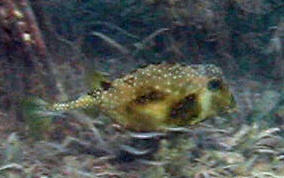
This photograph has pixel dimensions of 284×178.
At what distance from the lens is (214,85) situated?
4184 millimetres

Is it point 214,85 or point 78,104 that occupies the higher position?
point 214,85

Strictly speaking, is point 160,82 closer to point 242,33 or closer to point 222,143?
point 222,143

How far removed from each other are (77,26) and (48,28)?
3.60 feet

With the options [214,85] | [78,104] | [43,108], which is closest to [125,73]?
[78,104]

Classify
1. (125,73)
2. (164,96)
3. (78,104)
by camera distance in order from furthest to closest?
1. (125,73)
2. (78,104)
3. (164,96)

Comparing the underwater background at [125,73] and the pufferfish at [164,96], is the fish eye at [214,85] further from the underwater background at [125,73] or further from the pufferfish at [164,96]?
the underwater background at [125,73]

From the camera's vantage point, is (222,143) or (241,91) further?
(241,91)

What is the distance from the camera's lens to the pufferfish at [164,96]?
4.15 m

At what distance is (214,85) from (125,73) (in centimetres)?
124

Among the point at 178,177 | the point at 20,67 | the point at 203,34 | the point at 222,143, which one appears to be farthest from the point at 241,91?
the point at 20,67

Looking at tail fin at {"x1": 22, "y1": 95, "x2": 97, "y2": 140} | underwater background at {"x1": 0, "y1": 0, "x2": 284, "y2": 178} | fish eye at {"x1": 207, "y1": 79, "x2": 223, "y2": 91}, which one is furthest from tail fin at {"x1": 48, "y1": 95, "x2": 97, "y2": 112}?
fish eye at {"x1": 207, "y1": 79, "x2": 223, "y2": 91}

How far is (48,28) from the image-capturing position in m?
6.10

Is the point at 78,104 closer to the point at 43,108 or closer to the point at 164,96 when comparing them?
the point at 43,108

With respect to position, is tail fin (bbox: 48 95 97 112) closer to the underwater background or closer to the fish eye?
the underwater background
